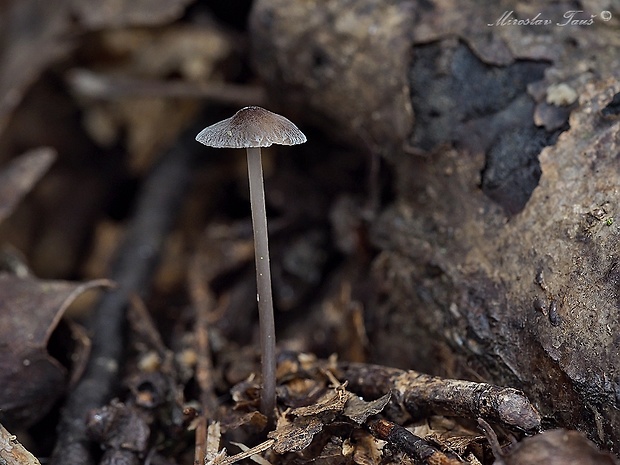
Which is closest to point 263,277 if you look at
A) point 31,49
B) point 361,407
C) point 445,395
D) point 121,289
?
point 361,407

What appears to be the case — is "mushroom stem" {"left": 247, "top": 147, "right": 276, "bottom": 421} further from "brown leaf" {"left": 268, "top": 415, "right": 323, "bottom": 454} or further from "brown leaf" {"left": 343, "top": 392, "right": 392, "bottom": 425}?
"brown leaf" {"left": 343, "top": 392, "right": 392, "bottom": 425}

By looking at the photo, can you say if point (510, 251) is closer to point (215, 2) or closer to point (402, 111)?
point (402, 111)

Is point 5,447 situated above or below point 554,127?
below

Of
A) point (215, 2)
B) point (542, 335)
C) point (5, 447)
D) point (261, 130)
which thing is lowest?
point (5, 447)

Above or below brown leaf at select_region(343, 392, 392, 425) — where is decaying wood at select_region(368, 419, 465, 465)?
below

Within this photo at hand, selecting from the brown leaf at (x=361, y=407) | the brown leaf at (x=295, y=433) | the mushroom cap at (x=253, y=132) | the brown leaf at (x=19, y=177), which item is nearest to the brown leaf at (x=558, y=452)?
the brown leaf at (x=361, y=407)

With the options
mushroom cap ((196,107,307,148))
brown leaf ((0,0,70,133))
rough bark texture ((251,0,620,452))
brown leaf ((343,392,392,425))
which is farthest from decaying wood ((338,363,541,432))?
brown leaf ((0,0,70,133))

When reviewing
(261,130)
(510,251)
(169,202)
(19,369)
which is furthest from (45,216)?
(510,251)
